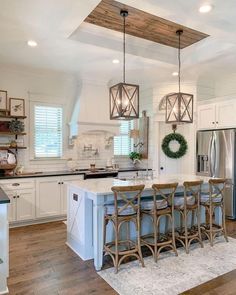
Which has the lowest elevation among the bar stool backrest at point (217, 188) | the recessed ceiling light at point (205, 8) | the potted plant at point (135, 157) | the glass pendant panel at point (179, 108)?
the bar stool backrest at point (217, 188)

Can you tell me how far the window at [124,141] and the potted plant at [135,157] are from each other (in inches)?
7.2

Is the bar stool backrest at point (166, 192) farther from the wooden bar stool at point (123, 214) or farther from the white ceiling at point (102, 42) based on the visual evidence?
the white ceiling at point (102, 42)

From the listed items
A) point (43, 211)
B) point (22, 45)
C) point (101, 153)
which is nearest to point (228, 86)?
point (101, 153)

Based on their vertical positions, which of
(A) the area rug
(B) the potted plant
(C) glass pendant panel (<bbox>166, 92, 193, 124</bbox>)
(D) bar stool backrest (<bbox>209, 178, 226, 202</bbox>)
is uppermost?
(C) glass pendant panel (<bbox>166, 92, 193, 124</bbox>)

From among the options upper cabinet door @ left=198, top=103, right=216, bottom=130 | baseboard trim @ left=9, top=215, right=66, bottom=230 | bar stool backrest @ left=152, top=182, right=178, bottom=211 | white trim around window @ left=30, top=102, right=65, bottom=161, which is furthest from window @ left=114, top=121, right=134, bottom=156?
bar stool backrest @ left=152, top=182, right=178, bottom=211

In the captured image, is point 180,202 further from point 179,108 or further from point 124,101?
point 124,101

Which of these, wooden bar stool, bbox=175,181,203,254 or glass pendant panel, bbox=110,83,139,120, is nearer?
glass pendant panel, bbox=110,83,139,120

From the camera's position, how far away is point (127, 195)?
10.4 feet

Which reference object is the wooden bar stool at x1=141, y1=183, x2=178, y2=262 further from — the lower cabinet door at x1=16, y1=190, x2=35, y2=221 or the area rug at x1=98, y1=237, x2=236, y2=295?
the lower cabinet door at x1=16, y1=190, x2=35, y2=221

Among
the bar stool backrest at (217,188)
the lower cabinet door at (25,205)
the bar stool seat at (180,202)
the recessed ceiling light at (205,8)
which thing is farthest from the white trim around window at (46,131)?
the recessed ceiling light at (205,8)

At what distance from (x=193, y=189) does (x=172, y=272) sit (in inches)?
52.2

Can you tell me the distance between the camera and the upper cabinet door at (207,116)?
555 centimetres

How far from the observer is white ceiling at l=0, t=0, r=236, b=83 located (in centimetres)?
285

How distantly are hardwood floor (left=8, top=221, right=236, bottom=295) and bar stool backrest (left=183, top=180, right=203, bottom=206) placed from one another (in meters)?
1.09
